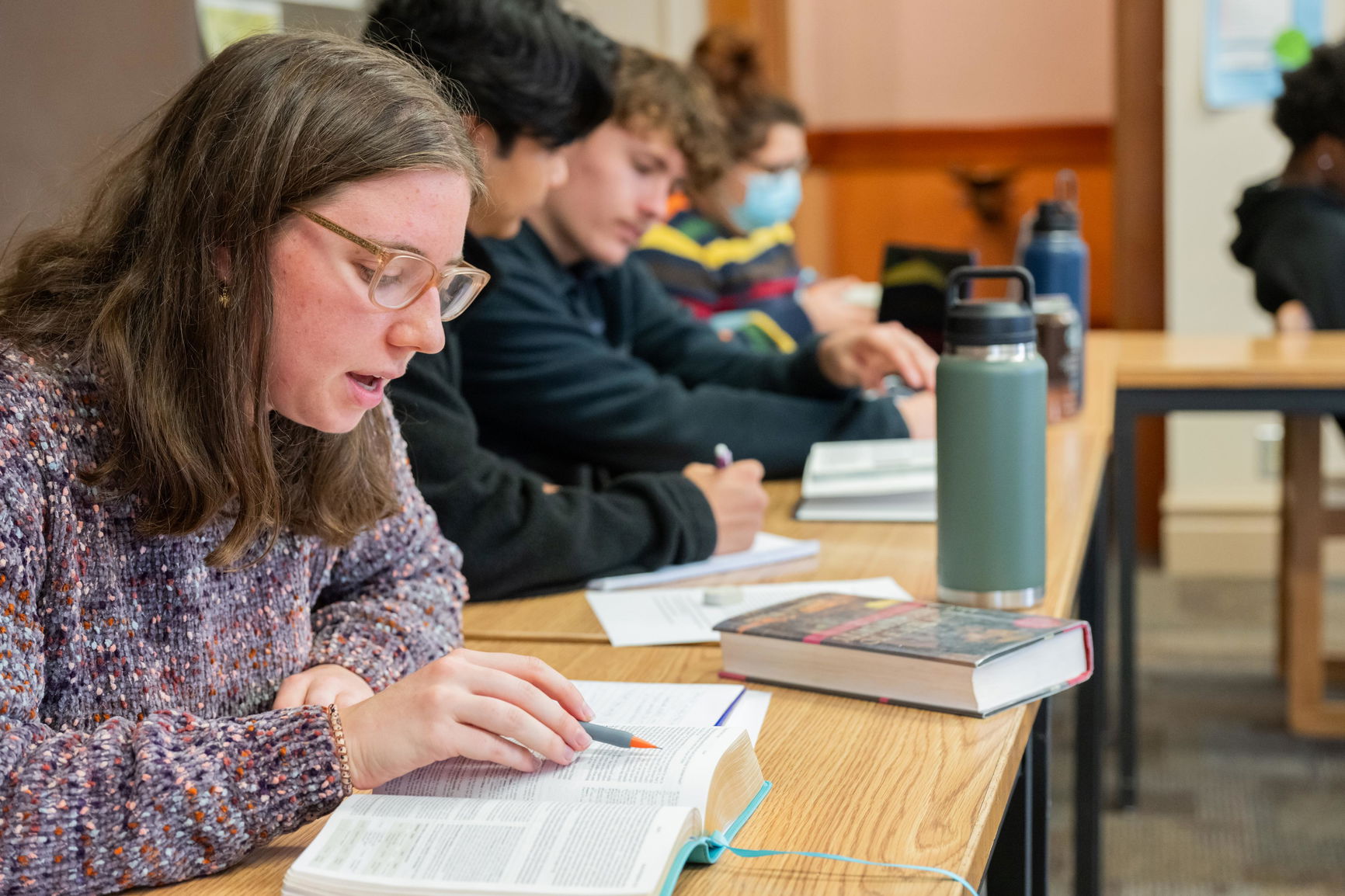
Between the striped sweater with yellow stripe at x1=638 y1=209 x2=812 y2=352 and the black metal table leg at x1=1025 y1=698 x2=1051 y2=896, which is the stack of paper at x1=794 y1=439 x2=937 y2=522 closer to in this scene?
the black metal table leg at x1=1025 y1=698 x2=1051 y2=896

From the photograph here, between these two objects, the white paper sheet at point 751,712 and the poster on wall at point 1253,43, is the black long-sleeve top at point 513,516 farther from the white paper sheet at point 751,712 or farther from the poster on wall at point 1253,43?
the poster on wall at point 1253,43

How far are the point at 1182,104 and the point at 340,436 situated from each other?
10.1ft

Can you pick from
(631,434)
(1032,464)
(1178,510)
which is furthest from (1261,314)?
(1032,464)

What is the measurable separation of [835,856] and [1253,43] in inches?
129

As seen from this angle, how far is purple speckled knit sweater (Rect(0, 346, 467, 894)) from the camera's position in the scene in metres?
0.71

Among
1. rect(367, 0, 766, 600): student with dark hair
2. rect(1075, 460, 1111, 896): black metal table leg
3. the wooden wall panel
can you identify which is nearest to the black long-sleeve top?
rect(367, 0, 766, 600): student with dark hair

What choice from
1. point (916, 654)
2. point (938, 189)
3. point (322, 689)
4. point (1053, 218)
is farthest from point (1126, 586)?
point (938, 189)

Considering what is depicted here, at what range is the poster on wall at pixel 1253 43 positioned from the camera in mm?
3441

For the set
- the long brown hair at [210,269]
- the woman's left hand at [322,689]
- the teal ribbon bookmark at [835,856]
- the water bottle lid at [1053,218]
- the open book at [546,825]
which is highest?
the long brown hair at [210,269]

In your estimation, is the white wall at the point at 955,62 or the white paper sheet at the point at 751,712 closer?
the white paper sheet at the point at 751,712

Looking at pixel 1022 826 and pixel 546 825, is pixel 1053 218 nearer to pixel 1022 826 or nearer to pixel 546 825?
pixel 1022 826

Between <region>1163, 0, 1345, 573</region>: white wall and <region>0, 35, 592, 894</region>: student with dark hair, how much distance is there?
3008mm

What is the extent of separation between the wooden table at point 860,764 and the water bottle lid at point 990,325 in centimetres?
22

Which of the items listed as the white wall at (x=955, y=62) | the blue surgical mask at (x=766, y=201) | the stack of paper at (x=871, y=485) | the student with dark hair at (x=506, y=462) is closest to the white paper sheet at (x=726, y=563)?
the student with dark hair at (x=506, y=462)
